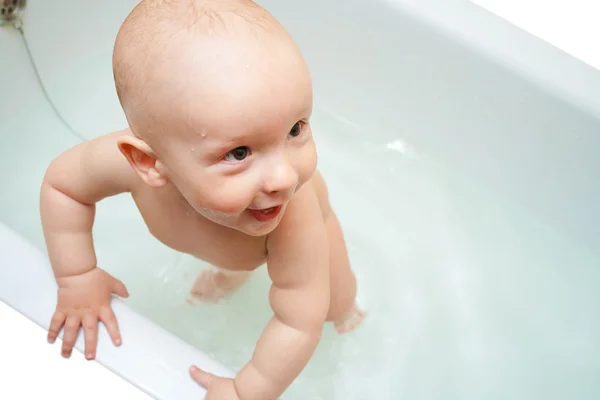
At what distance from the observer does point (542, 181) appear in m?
1.15

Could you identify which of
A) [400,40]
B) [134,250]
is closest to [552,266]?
[400,40]

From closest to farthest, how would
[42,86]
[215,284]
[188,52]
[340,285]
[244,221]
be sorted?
[188,52] < [244,221] < [340,285] < [215,284] < [42,86]

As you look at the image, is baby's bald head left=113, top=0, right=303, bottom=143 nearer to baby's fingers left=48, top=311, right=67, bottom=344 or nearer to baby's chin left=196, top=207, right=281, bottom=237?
baby's chin left=196, top=207, right=281, bottom=237

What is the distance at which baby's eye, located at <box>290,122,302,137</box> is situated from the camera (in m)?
0.54

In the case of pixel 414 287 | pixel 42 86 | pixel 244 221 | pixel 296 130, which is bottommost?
pixel 414 287

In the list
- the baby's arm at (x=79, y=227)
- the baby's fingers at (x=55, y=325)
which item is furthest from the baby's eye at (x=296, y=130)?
the baby's fingers at (x=55, y=325)

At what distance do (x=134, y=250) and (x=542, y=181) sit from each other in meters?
0.73

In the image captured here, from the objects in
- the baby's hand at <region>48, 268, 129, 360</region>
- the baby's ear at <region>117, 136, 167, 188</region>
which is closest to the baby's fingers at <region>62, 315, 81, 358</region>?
the baby's hand at <region>48, 268, 129, 360</region>

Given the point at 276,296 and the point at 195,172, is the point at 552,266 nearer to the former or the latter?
the point at 276,296

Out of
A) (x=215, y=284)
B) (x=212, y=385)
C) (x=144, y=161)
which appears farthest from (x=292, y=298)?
(x=215, y=284)

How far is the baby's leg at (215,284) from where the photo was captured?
105cm

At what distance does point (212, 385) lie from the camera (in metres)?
0.69

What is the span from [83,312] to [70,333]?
3cm

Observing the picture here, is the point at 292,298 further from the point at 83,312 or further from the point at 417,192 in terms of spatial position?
the point at 417,192
